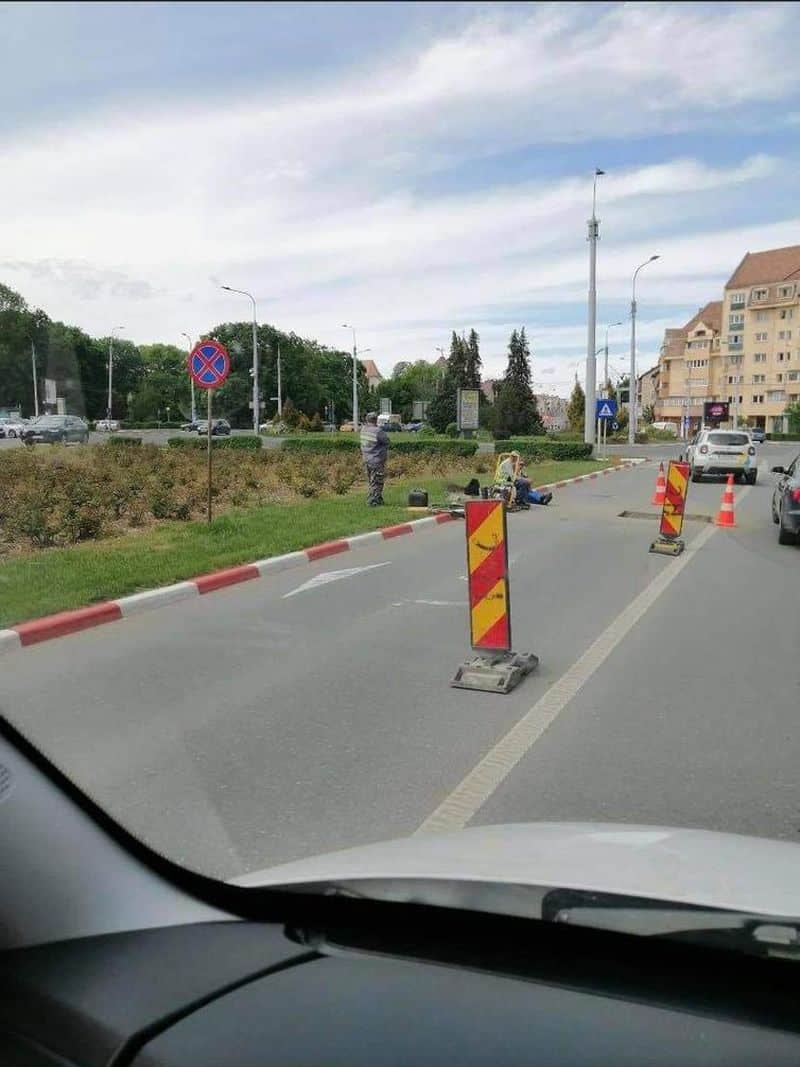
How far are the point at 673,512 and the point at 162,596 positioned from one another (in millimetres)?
7315

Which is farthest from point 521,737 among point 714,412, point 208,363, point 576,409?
point 576,409

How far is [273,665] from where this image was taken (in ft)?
22.0

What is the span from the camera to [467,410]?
48.8 meters

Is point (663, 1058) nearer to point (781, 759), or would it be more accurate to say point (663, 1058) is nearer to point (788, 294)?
point (781, 759)

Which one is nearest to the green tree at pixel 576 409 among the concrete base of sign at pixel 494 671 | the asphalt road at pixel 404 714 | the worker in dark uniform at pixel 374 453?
the worker in dark uniform at pixel 374 453

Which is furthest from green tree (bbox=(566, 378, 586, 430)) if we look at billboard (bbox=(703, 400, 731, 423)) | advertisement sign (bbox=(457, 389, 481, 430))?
advertisement sign (bbox=(457, 389, 481, 430))

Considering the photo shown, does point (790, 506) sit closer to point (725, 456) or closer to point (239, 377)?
point (725, 456)

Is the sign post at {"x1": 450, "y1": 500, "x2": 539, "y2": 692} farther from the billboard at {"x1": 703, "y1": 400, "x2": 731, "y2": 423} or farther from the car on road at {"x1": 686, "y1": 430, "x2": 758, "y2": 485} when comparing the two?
the billboard at {"x1": 703, "y1": 400, "x2": 731, "y2": 423}

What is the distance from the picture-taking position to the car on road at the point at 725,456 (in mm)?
27938

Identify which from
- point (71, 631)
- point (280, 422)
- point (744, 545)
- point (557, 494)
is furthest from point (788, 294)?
point (71, 631)

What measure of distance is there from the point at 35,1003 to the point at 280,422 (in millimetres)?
76868

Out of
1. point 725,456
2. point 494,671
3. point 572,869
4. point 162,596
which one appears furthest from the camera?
point 725,456

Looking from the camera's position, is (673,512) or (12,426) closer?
(12,426)

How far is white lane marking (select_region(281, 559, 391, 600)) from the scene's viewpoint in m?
9.97
